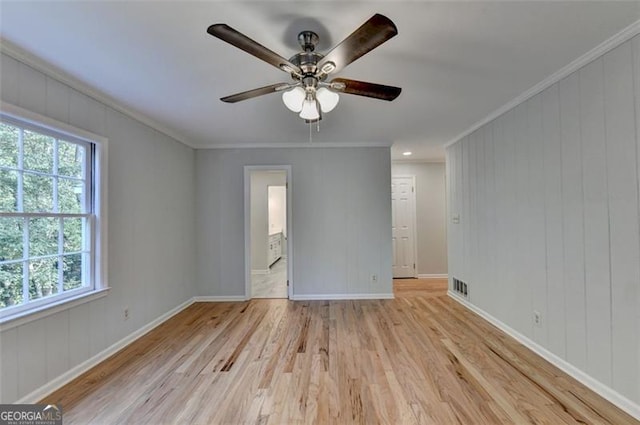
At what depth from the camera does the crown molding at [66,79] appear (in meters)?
1.86

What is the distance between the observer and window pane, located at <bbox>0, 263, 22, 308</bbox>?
1889 mm

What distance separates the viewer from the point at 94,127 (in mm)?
2580

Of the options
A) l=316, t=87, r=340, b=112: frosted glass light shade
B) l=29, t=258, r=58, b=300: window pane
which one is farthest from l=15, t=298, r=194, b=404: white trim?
l=316, t=87, r=340, b=112: frosted glass light shade

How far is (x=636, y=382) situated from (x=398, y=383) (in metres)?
1.44

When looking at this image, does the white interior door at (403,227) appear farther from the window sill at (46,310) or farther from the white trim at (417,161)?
the window sill at (46,310)

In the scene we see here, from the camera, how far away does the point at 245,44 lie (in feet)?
4.68

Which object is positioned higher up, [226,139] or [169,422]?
[226,139]

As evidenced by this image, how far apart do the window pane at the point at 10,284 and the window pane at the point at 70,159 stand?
0.78 m

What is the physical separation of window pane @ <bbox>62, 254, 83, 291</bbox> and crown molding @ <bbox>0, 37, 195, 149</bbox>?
1.39 metres

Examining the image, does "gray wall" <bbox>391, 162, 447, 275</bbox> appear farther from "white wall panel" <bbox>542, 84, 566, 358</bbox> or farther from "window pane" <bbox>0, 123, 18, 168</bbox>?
"window pane" <bbox>0, 123, 18, 168</bbox>

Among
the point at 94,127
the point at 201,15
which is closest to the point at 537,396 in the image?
the point at 201,15

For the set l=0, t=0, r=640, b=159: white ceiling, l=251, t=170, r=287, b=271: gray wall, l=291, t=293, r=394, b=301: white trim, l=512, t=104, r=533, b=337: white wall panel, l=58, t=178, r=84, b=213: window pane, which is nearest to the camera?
l=0, t=0, r=640, b=159: white ceiling

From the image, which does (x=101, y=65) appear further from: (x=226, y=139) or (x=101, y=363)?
(x=101, y=363)

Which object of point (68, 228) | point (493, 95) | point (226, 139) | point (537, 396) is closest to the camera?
point (537, 396)
